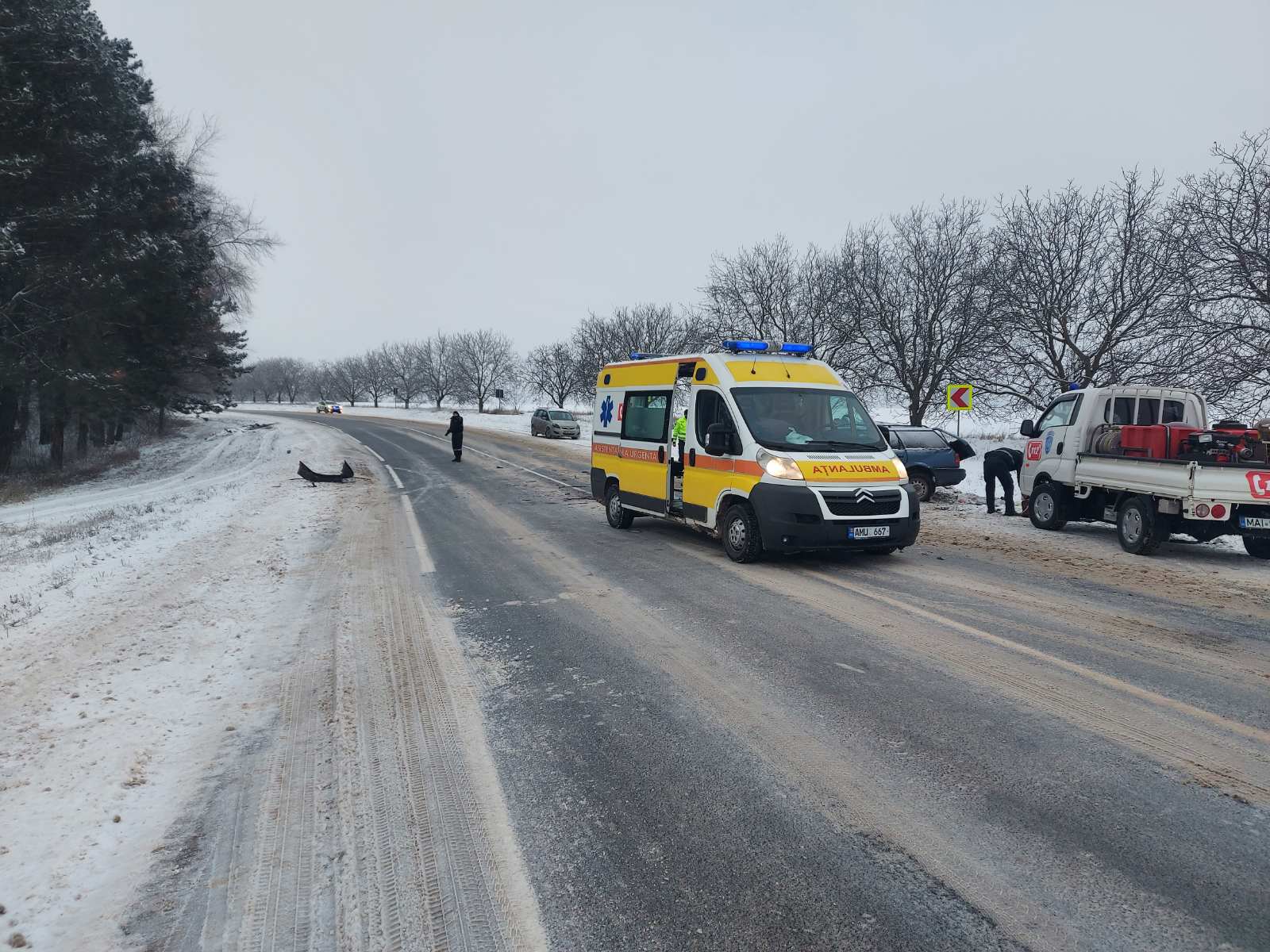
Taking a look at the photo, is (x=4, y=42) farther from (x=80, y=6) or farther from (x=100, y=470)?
(x=100, y=470)

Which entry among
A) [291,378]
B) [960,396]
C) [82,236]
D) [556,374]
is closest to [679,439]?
[960,396]

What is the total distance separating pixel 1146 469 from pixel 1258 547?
1.90 metres

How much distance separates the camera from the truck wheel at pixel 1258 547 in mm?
9562

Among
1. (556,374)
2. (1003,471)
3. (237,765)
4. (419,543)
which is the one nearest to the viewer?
(237,765)

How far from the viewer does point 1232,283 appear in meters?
15.3

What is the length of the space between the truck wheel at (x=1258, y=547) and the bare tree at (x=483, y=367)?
291 ft

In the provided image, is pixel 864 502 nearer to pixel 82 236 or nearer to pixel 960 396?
pixel 960 396

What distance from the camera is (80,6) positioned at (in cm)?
1880

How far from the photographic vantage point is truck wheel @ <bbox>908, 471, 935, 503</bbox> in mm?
16328

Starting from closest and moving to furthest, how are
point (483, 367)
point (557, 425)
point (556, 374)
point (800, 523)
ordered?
point (800, 523), point (557, 425), point (556, 374), point (483, 367)

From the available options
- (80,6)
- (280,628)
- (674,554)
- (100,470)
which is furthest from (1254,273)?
(100,470)

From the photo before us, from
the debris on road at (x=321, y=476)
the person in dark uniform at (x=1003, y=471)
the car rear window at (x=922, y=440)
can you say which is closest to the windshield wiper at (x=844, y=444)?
the person in dark uniform at (x=1003, y=471)

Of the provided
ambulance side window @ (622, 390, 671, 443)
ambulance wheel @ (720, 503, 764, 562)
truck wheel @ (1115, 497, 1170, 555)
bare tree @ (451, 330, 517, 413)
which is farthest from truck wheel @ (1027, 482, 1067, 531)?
bare tree @ (451, 330, 517, 413)

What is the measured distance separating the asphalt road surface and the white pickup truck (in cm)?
142
